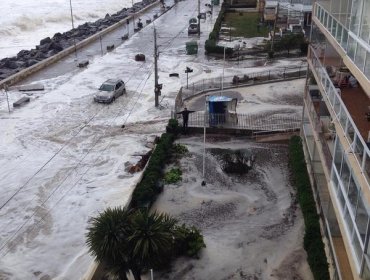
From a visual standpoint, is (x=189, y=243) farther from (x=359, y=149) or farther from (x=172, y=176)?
(x=359, y=149)

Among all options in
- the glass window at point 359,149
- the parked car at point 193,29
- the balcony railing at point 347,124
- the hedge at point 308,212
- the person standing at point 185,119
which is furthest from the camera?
the parked car at point 193,29

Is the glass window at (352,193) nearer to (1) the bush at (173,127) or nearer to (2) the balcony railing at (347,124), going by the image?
(2) the balcony railing at (347,124)

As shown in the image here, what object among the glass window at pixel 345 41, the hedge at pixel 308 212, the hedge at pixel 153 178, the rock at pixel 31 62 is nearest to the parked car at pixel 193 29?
the rock at pixel 31 62

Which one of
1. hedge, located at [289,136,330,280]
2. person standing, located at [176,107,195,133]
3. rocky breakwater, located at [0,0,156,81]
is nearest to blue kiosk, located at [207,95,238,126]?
person standing, located at [176,107,195,133]

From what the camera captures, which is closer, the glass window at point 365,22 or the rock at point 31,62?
the glass window at point 365,22

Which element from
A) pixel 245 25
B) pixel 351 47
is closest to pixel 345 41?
pixel 351 47

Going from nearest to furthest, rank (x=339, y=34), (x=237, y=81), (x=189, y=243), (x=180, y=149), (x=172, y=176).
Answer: (x=339, y=34) < (x=189, y=243) < (x=172, y=176) < (x=180, y=149) < (x=237, y=81)

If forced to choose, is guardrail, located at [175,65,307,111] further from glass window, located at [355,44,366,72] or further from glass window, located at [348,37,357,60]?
glass window, located at [355,44,366,72]
